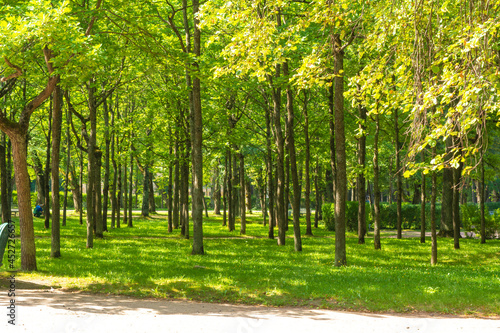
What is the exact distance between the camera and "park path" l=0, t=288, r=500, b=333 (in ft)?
21.4

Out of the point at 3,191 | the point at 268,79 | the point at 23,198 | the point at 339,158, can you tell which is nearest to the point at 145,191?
the point at 3,191

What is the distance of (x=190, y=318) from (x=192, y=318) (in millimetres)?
31

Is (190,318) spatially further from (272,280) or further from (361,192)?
(361,192)

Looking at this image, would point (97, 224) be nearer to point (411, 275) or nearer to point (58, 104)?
point (58, 104)

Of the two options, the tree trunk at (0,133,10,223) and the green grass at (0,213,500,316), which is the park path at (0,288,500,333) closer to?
the green grass at (0,213,500,316)

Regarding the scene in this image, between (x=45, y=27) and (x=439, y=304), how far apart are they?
29.5ft

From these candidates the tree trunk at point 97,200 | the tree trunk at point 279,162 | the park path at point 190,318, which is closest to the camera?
the park path at point 190,318

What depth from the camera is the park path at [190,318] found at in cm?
654

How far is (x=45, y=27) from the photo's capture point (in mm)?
8781

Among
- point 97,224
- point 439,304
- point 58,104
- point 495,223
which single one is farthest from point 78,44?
point 495,223

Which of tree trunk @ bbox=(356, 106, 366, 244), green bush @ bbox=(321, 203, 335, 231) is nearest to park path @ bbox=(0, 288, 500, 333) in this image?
tree trunk @ bbox=(356, 106, 366, 244)

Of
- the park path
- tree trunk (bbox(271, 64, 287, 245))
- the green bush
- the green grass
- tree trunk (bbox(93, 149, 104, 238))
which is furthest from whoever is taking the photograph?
A: the green bush

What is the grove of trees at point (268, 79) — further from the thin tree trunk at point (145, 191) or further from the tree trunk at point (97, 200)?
the thin tree trunk at point (145, 191)

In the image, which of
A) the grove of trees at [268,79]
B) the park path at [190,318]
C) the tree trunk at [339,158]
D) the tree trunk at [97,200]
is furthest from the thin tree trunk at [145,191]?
the park path at [190,318]
